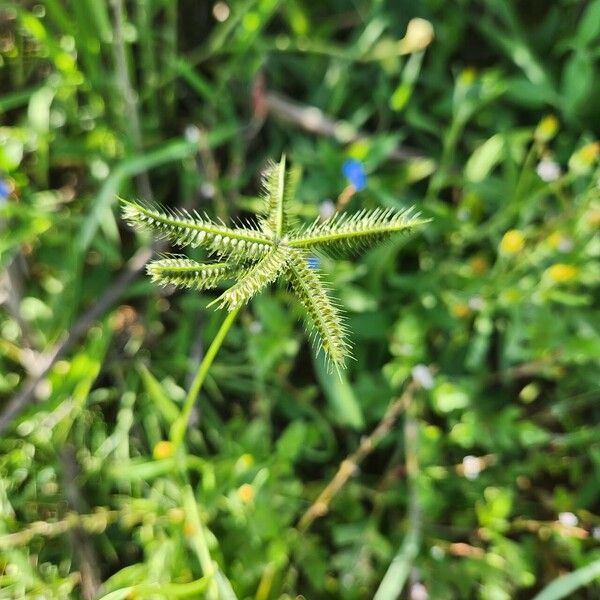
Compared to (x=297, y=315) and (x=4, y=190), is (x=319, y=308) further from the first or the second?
(x=4, y=190)

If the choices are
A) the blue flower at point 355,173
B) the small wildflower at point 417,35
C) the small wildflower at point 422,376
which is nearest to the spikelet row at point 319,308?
the blue flower at point 355,173

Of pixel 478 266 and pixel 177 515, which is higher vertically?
pixel 478 266

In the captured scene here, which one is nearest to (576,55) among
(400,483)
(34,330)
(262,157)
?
(262,157)

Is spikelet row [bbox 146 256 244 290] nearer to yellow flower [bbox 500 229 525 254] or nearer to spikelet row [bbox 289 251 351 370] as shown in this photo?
spikelet row [bbox 289 251 351 370]

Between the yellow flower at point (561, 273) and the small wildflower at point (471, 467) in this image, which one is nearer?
the yellow flower at point (561, 273)

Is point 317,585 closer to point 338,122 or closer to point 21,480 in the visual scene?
point 21,480

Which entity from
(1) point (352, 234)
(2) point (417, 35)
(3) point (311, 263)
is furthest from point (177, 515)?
(2) point (417, 35)

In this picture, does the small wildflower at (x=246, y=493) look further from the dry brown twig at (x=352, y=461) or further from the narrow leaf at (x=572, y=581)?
the narrow leaf at (x=572, y=581)
